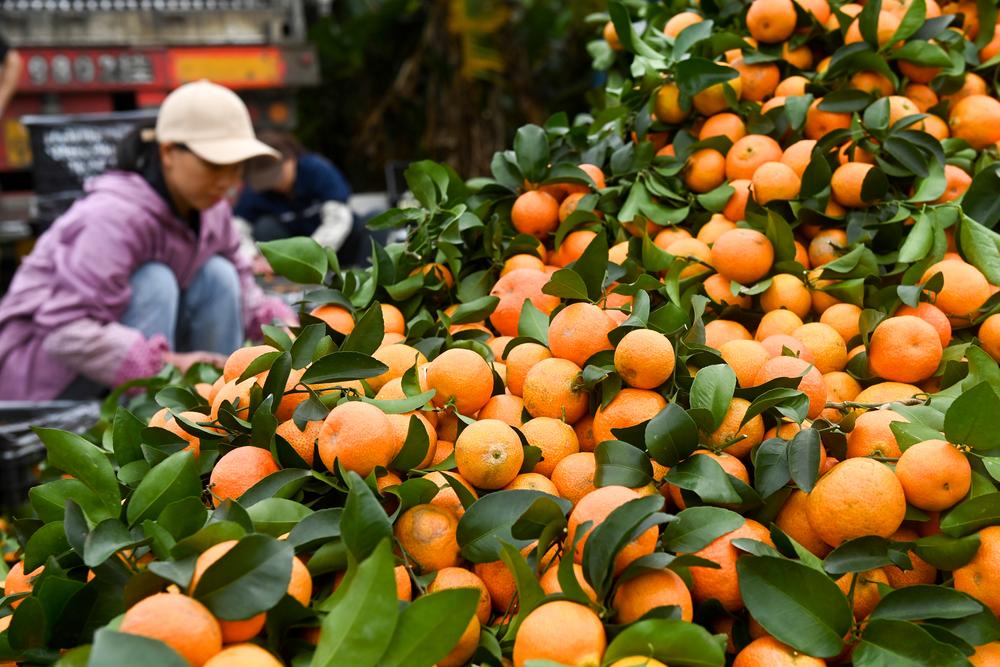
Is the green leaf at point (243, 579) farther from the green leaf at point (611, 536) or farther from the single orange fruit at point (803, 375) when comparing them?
the single orange fruit at point (803, 375)

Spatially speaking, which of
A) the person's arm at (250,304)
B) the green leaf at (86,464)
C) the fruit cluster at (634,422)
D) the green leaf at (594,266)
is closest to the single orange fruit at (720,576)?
the fruit cluster at (634,422)

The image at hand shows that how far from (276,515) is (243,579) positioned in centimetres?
14

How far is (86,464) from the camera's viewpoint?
1.03m

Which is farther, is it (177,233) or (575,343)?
(177,233)

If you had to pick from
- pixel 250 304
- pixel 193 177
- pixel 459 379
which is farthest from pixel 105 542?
pixel 250 304

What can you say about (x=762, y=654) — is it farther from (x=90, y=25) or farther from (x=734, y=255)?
(x=90, y=25)

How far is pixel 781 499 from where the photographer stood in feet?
3.23

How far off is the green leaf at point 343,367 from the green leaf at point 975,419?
0.64m

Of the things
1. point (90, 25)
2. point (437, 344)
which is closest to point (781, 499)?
point (437, 344)

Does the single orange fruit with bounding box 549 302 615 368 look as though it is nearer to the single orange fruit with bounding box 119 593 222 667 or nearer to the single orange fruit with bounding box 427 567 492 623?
the single orange fruit with bounding box 427 567 492 623

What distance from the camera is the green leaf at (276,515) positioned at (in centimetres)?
91

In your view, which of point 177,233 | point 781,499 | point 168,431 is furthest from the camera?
point 177,233

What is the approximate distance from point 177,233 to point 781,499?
2339mm

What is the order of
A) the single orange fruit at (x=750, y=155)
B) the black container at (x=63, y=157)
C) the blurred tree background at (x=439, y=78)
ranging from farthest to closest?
the blurred tree background at (x=439, y=78) < the black container at (x=63, y=157) < the single orange fruit at (x=750, y=155)
